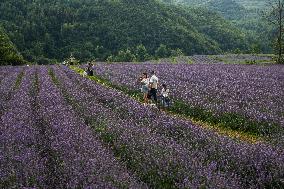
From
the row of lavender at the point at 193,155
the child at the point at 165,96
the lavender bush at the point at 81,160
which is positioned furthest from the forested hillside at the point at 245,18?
the lavender bush at the point at 81,160

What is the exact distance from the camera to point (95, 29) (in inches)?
3164

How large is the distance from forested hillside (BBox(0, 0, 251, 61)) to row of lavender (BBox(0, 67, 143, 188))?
204 ft

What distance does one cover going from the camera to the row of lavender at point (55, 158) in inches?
264

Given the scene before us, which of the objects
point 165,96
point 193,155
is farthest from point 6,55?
point 193,155

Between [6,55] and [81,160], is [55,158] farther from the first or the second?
[6,55]

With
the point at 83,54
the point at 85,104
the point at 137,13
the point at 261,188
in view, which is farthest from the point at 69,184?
the point at 137,13

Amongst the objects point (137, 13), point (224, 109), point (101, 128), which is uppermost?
point (101, 128)

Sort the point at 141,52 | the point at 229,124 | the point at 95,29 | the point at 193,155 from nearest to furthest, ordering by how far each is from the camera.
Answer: the point at 193,155, the point at 229,124, the point at 141,52, the point at 95,29

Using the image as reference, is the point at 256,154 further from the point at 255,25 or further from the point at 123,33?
the point at 255,25

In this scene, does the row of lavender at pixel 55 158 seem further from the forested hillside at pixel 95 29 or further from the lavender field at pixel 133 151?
the forested hillside at pixel 95 29

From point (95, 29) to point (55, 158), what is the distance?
73785mm

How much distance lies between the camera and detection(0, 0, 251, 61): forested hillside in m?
75.8

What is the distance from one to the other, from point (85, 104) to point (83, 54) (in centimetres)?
5872

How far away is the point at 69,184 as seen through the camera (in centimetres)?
654
